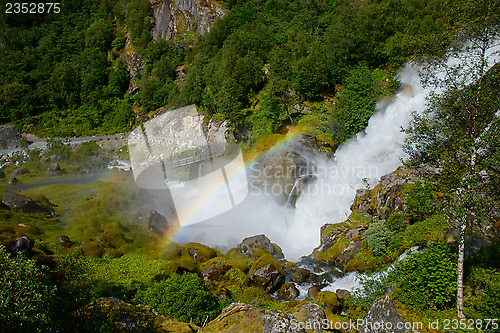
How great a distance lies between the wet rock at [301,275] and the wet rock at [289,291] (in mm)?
961

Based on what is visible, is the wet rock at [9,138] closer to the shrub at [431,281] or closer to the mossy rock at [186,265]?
the mossy rock at [186,265]

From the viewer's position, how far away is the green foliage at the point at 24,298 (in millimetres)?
6281

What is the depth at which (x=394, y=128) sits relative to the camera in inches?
1170

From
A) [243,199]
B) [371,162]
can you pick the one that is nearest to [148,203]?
[243,199]

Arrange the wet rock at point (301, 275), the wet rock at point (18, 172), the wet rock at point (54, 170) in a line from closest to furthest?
the wet rock at point (301, 275) < the wet rock at point (18, 172) < the wet rock at point (54, 170)

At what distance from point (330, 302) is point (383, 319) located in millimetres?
4306

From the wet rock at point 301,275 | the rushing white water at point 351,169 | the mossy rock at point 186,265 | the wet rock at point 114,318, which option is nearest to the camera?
the wet rock at point 114,318

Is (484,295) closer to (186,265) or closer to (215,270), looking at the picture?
(215,270)

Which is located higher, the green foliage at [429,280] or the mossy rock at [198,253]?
the green foliage at [429,280]

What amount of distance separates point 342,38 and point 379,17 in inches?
224

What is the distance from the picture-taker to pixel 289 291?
18578 mm

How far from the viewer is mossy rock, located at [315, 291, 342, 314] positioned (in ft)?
51.7

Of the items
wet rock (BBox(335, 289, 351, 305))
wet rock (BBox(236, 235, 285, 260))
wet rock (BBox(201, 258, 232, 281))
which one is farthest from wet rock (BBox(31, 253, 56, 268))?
wet rock (BBox(335, 289, 351, 305))

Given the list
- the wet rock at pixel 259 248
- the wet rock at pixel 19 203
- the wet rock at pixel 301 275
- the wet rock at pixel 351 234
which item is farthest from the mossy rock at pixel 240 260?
the wet rock at pixel 19 203
